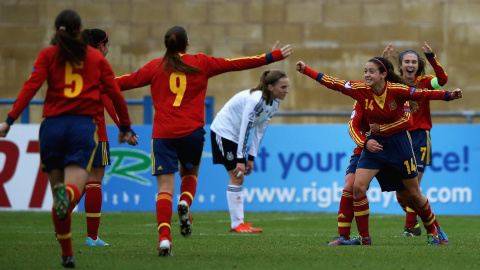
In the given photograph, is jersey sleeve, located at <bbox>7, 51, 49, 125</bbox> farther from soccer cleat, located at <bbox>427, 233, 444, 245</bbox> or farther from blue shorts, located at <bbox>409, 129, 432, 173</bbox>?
blue shorts, located at <bbox>409, 129, 432, 173</bbox>

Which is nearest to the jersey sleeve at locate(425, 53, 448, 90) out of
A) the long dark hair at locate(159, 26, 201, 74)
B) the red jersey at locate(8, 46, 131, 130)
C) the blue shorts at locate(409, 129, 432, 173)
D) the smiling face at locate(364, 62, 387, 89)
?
the blue shorts at locate(409, 129, 432, 173)

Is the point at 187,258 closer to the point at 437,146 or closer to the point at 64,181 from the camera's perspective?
the point at 64,181

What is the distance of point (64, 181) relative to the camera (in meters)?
6.79

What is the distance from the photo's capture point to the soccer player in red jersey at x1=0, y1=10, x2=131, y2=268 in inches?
263

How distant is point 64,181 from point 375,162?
117 inches

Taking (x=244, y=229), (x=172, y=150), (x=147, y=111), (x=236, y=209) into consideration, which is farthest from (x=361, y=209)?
(x=147, y=111)

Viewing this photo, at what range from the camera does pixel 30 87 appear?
6633 millimetres

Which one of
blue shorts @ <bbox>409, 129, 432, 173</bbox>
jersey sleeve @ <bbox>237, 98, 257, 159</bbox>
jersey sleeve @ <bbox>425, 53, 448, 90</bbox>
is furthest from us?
jersey sleeve @ <bbox>237, 98, 257, 159</bbox>

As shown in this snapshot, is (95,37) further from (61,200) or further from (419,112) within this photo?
(419,112)

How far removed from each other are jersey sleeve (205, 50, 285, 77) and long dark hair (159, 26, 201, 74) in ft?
0.46

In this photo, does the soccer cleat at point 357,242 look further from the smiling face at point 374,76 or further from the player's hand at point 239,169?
the player's hand at point 239,169

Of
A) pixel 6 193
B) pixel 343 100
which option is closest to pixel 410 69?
pixel 6 193

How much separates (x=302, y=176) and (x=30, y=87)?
7.97 meters

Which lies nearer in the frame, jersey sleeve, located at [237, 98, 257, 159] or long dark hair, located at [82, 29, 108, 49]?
long dark hair, located at [82, 29, 108, 49]
